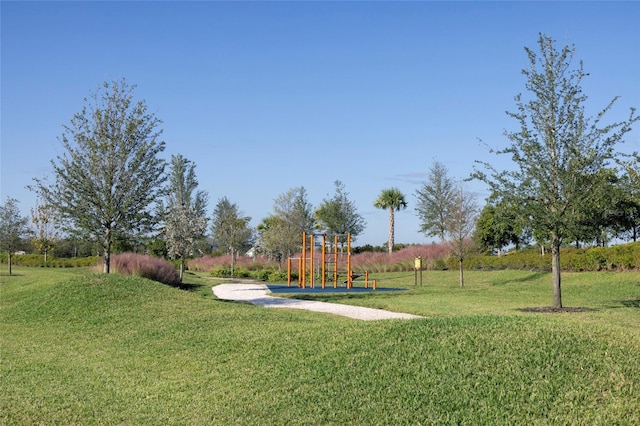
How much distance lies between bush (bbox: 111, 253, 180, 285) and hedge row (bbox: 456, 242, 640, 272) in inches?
561

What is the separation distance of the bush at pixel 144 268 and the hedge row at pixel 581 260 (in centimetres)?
1426

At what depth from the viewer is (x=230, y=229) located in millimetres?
42906

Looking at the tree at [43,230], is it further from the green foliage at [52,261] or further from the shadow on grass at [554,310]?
the shadow on grass at [554,310]

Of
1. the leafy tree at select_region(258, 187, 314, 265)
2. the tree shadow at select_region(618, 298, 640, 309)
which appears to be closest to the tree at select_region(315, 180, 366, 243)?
the leafy tree at select_region(258, 187, 314, 265)

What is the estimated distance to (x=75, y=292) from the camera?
1371 centimetres

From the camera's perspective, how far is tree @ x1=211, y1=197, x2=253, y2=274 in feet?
136

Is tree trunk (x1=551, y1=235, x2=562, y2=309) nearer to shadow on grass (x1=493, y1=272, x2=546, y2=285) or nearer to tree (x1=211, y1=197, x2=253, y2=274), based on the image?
shadow on grass (x1=493, y1=272, x2=546, y2=285)

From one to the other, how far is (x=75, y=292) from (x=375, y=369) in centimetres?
973

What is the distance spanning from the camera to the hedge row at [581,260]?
21234 mm

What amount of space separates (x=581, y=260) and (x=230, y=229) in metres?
25.5

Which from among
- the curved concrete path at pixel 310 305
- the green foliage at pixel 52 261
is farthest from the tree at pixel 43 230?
the curved concrete path at pixel 310 305

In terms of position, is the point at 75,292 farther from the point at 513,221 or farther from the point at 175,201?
the point at 175,201

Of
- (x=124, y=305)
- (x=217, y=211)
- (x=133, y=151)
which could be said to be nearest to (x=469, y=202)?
(x=133, y=151)

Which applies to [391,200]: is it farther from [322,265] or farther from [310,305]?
[310,305]
